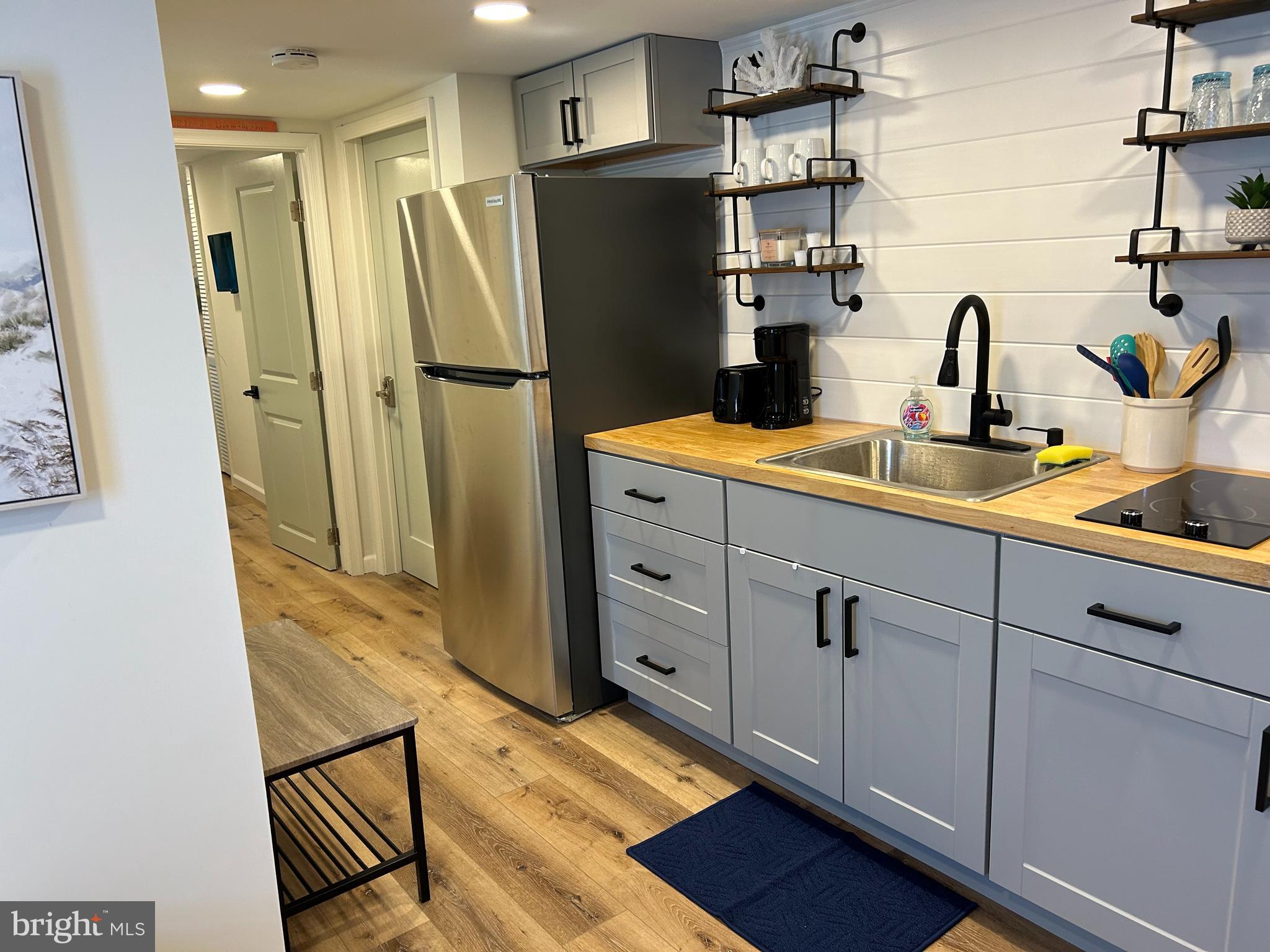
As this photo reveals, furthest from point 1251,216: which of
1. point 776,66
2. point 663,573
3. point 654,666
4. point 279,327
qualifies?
point 279,327

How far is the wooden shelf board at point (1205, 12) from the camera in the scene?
1844mm

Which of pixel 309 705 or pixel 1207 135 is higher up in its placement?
pixel 1207 135

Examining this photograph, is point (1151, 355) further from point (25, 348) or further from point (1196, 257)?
point (25, 348)

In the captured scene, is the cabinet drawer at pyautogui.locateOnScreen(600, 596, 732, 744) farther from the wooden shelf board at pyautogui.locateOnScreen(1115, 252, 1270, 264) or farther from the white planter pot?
the white planter pot

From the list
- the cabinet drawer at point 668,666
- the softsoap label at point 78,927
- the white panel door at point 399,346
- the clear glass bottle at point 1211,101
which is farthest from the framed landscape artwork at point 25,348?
the white panel door at point 399,346

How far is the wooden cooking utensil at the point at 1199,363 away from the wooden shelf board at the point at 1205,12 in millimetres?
655

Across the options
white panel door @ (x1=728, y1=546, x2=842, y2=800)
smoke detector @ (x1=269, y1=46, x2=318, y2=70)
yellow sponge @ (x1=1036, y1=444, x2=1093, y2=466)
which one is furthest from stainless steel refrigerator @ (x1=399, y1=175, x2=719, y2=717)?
yellow sponge @ (x1=1036, y1=444, x2=1093, y2=466)

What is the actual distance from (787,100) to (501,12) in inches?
32.8

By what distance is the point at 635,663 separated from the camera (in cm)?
299

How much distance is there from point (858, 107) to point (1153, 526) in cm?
156

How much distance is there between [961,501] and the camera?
1.95 metres

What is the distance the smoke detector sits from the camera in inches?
116

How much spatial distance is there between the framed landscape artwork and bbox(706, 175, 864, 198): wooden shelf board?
6.43 feet

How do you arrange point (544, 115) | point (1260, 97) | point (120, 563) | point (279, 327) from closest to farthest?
point (120, 563) < point (1260, 97) < point (544, 115) < point (279, 327)
